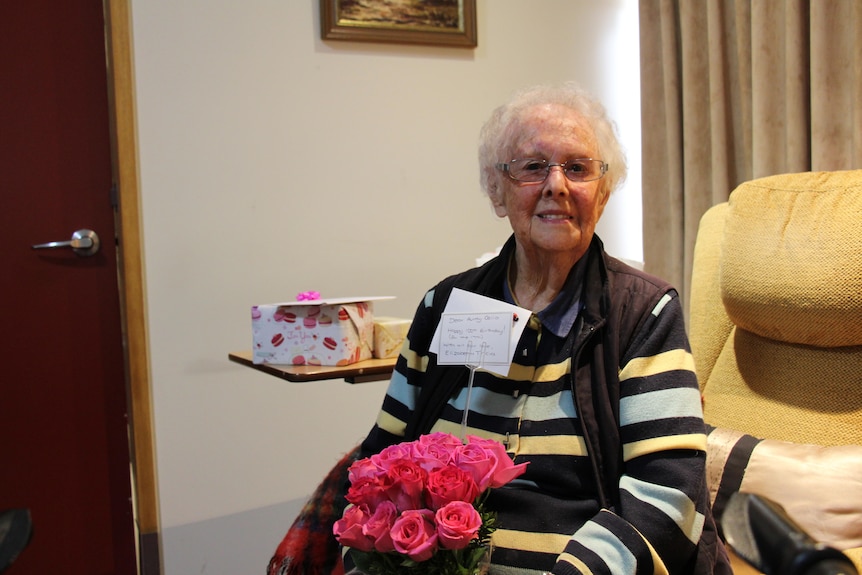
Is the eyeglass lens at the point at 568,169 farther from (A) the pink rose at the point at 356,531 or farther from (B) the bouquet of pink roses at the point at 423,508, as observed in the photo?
(A) the pink rose at the point at 356,531

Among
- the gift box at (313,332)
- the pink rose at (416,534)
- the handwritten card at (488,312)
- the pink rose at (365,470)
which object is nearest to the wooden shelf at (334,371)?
Result: the gift box at (313,332)

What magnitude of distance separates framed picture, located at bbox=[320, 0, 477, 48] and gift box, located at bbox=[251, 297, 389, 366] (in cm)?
100

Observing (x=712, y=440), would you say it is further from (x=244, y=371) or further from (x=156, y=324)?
(x=156, y=324)

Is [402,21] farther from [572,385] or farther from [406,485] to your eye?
[406,485]

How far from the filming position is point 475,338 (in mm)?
1249

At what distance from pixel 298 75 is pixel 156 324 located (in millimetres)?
860

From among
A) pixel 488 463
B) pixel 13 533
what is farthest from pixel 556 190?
pixel 13 533

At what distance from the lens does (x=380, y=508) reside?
0.90m

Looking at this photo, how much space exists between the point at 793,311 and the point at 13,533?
4.06 feet

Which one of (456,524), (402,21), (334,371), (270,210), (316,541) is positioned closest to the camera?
(456,524)

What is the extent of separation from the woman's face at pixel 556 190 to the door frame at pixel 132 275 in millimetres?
1290

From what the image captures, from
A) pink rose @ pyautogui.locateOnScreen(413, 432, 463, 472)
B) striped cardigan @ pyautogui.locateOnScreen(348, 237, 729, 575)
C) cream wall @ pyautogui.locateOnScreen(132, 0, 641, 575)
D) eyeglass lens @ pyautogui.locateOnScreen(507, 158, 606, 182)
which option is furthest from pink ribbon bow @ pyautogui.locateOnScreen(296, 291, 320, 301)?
pink rose @ pyautogui.locateOnScreen(413, 432, 463, 472)

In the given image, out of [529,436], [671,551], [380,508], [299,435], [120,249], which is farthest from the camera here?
[299,435]

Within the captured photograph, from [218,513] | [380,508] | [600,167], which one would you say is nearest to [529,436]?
[380,508]
